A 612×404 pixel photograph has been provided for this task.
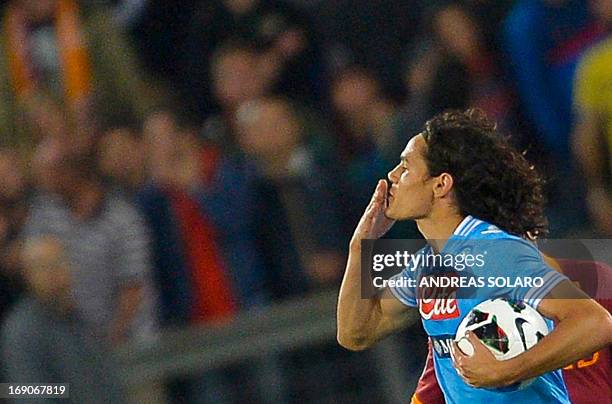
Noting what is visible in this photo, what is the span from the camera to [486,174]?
3150 mm

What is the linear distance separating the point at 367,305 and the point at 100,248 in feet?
6.64

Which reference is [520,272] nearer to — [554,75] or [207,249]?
[554,75]

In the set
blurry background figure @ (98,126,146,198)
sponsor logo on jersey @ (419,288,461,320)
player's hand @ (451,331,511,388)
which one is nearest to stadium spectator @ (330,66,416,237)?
blurry background figure @ (98,126,146,198)

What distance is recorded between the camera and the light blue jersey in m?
2.88

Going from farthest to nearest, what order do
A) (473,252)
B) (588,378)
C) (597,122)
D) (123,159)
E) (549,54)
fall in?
(123,159) → (549,54) → (597,122) → (588,378) → (473,252)

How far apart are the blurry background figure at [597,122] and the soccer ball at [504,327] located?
1836mm

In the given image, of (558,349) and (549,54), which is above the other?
(549,54)

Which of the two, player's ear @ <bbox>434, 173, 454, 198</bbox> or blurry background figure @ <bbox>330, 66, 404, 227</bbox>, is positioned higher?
blurry background figure @ <bbox>330, 66, 404, 227</bbox>

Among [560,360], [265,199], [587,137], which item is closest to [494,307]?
[560,360]

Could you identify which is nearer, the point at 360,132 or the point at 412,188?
the point at 412,188

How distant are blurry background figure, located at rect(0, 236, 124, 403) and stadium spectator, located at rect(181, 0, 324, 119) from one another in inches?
41.7

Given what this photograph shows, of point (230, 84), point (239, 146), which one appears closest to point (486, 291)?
point (239, 146)

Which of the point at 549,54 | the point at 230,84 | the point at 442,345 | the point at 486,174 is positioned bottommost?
the point at 442,345

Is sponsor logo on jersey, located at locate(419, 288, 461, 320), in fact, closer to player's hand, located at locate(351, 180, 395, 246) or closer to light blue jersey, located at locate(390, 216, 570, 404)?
light blue jersey, located at locate(390, 216, 570, 404)
